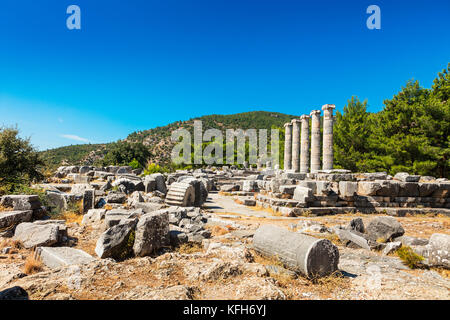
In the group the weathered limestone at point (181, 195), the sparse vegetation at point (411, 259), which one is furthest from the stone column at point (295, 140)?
the sparse vegetation at point (411, 259)

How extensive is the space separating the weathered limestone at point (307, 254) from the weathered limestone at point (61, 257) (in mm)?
3410

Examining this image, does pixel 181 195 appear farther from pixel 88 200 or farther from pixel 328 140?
pixel 328 140

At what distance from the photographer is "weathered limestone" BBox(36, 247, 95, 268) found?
4445mm

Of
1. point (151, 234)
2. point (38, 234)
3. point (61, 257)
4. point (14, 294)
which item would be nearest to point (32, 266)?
point (61, 257)

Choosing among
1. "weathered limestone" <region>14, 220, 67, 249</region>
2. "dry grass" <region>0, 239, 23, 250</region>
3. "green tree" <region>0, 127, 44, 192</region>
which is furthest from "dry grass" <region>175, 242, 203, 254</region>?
"green tree" <region>0, 127, 44, 192</region>

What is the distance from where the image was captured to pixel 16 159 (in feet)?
40.4

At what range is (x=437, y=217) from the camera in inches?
444

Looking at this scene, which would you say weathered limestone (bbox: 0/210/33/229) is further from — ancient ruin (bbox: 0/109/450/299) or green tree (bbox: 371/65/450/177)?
green tree (bbox: 371/65/450/177)

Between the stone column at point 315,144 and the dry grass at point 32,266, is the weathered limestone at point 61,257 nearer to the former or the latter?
the dry grass at point 32,266

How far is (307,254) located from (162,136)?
266 feet

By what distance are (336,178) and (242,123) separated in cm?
8081

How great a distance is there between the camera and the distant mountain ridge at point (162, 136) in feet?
201
